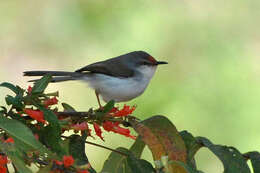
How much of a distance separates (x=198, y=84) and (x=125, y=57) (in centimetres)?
219

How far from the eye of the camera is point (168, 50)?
7.67 metres

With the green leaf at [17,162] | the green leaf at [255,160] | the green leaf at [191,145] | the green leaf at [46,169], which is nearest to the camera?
the green leaf at [17,162]

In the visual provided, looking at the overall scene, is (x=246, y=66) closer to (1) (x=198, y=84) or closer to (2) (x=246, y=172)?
(1) (x=198, y=84)

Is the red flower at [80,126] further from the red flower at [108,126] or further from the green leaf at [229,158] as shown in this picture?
the green leaf at [229,158]

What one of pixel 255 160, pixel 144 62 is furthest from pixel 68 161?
pixel 144 62

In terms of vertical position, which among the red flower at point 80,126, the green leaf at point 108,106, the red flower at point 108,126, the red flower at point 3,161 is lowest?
the red flower at point 3,161

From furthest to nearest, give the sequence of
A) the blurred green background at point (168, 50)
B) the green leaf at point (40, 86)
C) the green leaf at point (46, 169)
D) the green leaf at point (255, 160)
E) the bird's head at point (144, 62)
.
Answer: the blurred green background at point (168, 50), the bird's head at point (144, 62), the green leaf at point (255, 160), the green leaf at point (40, 86), the green leaf at point (46, 169)

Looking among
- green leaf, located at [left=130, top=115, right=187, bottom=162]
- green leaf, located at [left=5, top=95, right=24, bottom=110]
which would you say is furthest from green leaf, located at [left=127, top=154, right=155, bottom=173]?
green leaf, located at [left=5, top=95, right=24, bottom=110]

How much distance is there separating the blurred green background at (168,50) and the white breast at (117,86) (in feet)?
4.63

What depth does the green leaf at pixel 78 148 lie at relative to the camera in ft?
7.43

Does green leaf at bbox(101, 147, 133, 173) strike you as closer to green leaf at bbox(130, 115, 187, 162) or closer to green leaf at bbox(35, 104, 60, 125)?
green leaf at bbox(130, 115, 187, 162)

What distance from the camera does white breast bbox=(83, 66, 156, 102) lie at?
4.72 metres

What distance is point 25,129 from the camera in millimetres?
1822

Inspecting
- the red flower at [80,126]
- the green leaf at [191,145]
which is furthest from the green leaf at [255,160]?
the red flower at [80,126]
